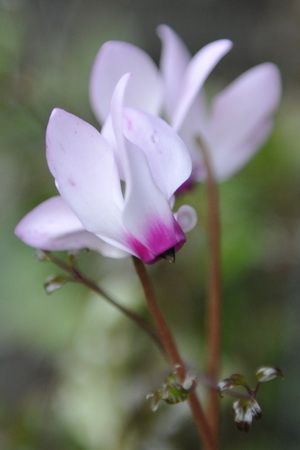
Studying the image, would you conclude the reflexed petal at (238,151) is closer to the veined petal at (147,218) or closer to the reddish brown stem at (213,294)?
the reddish brown stem at (213,294)

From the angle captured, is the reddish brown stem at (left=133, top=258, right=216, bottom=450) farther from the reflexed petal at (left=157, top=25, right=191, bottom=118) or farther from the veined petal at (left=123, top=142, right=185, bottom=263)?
the reflexed petal at (left=157, top=25, right=191, bottom=118)

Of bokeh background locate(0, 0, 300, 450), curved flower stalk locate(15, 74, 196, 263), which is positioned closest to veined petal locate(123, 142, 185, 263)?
curved flower stalk locate(15, 74, 196, 263)

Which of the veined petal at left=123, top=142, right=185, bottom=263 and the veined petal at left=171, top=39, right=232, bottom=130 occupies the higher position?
the veined petal at left=171, top=39, right=232, bottom=130

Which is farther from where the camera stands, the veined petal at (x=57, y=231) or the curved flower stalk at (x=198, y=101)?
the curved flower stalk at (x=198, y=101)

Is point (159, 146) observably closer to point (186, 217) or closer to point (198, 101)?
point (186, 217)

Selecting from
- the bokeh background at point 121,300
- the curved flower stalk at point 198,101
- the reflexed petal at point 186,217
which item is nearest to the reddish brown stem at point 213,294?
the curved flower stalk at point 198,101

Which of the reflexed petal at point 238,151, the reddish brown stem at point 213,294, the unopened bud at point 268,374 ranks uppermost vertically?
the reflexed petal at point 238,151
